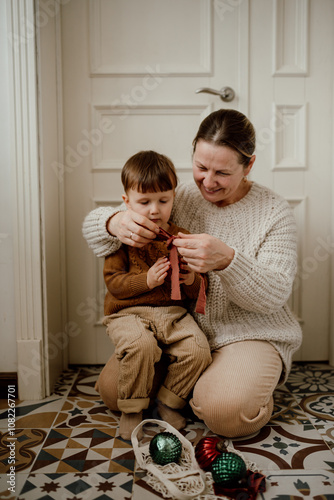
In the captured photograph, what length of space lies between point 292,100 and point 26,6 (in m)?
1.08

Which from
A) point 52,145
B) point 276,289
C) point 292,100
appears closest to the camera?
point 276,289

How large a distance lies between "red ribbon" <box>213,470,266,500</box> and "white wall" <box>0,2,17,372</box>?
0.91 meters

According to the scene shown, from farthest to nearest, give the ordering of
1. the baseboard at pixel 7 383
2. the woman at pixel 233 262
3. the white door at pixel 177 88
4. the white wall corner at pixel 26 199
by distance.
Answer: the white door at pixel 177 88
the baseboard at pixel 7 383
the white wall corner at pixel 26 199
the woman at pixel 233 262

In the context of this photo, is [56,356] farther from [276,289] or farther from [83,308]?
[276,289]

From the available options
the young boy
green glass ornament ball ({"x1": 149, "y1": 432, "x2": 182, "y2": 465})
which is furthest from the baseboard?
green glass ornament ball ({"x1": 149, "y1": 432, "x2": 182, "y2": 465})

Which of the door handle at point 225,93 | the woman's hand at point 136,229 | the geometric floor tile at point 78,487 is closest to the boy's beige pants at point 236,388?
the geometric floor tile at point 78,487

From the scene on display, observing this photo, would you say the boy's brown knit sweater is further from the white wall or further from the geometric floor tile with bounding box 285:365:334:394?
the geometric floor tile with bounding box 285:365:334:394

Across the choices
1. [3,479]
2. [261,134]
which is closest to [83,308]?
[3,479]

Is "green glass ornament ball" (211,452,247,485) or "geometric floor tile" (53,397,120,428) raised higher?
"green glass ornament ball" (211,452,247,485)

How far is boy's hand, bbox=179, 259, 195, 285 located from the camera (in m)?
1.41

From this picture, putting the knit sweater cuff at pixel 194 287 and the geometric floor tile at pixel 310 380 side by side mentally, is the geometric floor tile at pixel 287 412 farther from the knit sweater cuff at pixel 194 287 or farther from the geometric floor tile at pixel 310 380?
Result: the knit sweater cuff at pixel 194 287

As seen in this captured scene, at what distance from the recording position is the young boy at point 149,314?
4.43 ft

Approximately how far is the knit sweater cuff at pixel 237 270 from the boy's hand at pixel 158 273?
0.17 meters

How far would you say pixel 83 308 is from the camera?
76.6 inches
